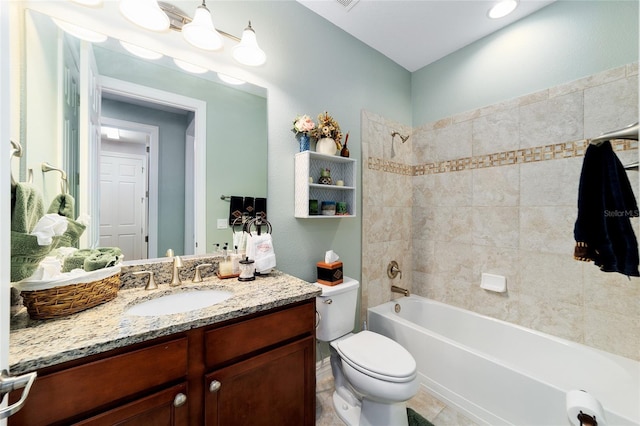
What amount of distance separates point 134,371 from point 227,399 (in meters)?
0.35

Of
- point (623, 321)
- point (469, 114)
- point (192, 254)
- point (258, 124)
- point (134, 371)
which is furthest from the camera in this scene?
point (469, 114)

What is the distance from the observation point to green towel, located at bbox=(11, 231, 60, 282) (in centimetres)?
68

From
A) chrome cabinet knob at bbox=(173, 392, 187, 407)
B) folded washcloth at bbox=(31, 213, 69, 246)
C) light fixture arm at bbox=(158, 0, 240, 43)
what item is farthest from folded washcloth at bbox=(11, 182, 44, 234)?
light fixture arm at bbox=(158, 0, 240, 43)

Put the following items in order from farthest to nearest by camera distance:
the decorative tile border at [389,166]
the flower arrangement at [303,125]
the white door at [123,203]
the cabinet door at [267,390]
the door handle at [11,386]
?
the decorative tile border at [389,166], the flower arrangement at [303,125], the white door at [123,203], the cabinet door at [267,390], the door handle at [11,386]

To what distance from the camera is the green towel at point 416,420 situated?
57.5 inches

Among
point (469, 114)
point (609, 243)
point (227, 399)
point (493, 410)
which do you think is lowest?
point (493, 410)

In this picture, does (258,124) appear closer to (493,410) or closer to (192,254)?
(192,254)

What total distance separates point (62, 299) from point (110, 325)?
0.20 meters

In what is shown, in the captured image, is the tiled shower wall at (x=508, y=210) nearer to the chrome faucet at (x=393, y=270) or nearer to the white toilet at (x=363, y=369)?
the chrome faucet at (x=393, y=270)

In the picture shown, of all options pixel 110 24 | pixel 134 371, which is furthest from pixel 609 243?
pixel 110 24

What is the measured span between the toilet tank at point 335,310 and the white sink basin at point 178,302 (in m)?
0.62

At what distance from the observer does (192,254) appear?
1.35m

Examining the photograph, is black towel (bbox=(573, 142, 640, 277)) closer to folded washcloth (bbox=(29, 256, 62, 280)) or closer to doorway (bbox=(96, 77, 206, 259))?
doorway (bbox=(96, 77, 206, 259))

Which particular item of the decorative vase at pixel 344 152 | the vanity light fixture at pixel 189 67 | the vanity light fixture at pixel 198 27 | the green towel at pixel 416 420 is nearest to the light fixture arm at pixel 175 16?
the vanity light fixture at pixel 198 27
